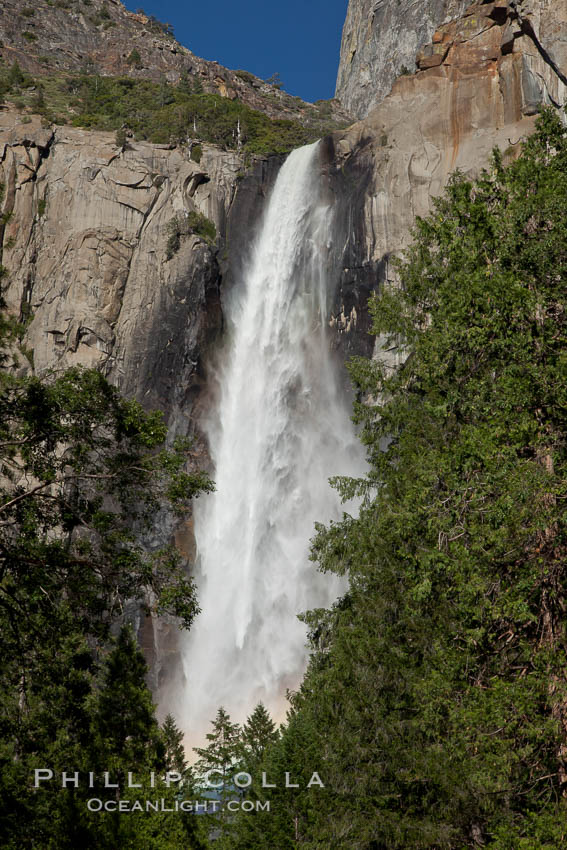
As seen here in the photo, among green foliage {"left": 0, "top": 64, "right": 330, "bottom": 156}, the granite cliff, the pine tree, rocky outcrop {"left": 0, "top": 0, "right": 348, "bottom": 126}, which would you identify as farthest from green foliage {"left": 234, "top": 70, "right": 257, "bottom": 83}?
the pine tree

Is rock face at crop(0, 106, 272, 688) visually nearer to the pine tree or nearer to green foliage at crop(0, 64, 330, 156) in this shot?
green foliage at crop(0, 64, 330, 156)

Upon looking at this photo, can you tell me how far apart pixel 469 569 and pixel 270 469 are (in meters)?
33.6

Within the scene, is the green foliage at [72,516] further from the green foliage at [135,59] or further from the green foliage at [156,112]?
the green foliage at [135,59]

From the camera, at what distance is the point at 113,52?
308 ft

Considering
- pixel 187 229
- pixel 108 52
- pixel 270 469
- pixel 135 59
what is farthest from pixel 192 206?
pixel 108 52

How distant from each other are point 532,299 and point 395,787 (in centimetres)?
886

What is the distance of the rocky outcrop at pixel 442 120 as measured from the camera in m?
42.1

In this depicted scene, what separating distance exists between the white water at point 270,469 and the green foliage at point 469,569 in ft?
73.1

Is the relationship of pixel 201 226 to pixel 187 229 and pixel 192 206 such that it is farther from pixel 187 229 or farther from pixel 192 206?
pixel 192 206

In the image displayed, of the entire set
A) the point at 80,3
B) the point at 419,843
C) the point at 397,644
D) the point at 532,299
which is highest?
the point at 80,3

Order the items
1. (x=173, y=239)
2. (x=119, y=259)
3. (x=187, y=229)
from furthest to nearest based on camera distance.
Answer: (x=119, y=259) → (x=187, y=229) → (x=173, y=239)

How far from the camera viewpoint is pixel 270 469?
43312mm

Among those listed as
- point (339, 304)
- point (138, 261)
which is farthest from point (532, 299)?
point (138, 261)

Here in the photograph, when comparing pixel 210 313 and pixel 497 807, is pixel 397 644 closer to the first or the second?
pixel 497 807
